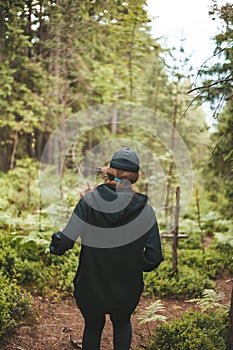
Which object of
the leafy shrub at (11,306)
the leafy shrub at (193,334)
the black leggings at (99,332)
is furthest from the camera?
the leafy shrub at (11,306)

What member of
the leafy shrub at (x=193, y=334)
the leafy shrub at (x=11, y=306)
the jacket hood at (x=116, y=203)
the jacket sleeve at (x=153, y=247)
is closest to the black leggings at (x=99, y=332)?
the jacket sleeve at (x=153, y=247)

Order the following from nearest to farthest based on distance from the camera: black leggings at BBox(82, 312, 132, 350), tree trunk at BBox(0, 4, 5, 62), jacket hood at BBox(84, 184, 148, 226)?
jacket hood at BBox(84, 184, 148, 226), black leggings at BBox(82, 312, 132, 350), tree trunk at BBox(0, 4, 5, 62)

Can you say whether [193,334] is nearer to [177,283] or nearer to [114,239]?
[114,239]

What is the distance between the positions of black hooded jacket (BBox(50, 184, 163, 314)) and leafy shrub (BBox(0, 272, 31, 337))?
5.31ft

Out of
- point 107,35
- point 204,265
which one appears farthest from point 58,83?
point 204,265

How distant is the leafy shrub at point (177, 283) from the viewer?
6.36m

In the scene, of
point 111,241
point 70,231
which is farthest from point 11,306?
point 111,241

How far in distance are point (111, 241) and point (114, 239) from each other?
0.03 m

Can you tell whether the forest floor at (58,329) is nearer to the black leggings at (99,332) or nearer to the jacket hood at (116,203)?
the black leggings at (99,332)

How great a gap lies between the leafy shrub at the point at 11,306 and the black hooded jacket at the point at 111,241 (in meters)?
1.62

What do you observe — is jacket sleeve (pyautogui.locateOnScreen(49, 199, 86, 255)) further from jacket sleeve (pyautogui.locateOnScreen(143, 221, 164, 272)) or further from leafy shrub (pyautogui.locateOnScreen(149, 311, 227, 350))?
leafy shrub (pyautogui.locateOnScreen(149, 311, 227, 350))

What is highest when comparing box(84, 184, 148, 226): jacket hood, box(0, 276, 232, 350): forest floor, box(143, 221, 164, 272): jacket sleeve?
box(84, 184, 148, 226): jacket hood

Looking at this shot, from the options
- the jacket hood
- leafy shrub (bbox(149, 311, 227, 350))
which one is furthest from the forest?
the jacket hood

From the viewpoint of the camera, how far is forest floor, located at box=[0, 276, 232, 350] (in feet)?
14.8
